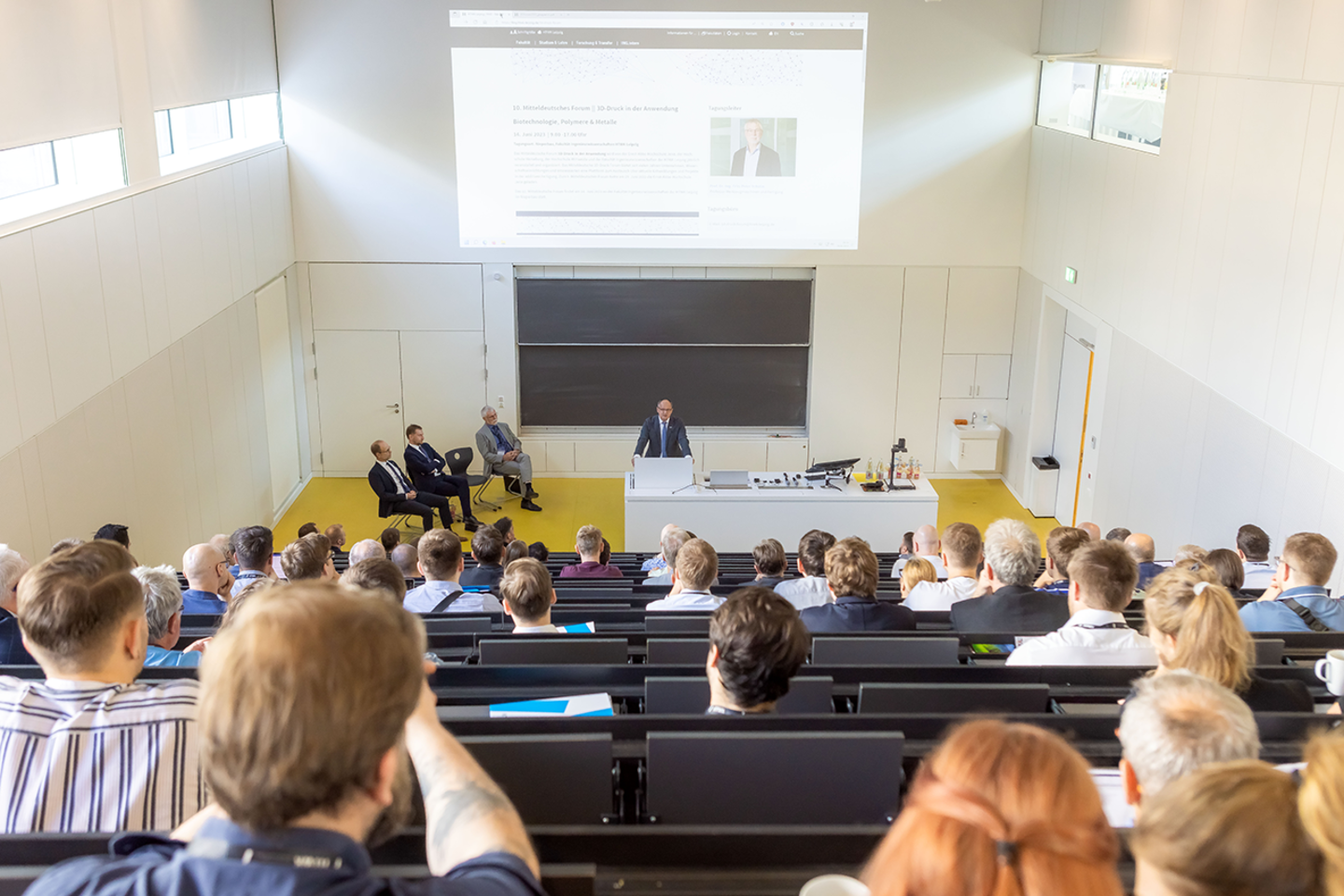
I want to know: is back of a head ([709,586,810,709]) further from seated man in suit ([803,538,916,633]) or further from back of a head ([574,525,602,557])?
back of a head ([574,525,602,557])

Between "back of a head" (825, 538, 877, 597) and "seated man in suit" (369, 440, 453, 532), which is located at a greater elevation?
"back of a head" (825, 538, 877, 597)

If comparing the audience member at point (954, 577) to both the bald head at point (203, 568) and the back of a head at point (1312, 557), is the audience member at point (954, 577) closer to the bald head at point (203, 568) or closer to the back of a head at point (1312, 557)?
the back of a head at point (1312, 557)

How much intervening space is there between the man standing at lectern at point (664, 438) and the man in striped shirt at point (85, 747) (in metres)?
8.34

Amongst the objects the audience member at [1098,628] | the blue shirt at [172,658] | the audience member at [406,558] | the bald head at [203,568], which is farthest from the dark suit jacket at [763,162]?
the blue shirt at [172,658]

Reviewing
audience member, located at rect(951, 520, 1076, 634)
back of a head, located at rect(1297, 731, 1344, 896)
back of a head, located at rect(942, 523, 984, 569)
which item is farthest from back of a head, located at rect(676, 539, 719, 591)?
back of a head, located at rect(1297, 731, 1344, 896)

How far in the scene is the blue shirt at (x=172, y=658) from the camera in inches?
137

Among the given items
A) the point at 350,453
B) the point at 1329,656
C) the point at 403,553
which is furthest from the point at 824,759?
the point at 350,453

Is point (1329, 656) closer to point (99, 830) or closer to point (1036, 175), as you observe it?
point (99, 830)

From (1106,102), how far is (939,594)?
6146 mm

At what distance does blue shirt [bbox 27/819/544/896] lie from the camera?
1087mm

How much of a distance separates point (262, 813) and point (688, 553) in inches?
162

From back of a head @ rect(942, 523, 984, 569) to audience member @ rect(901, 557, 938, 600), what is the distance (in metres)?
0.27

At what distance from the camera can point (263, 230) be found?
10.4m

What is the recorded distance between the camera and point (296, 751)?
1086 millimetres
